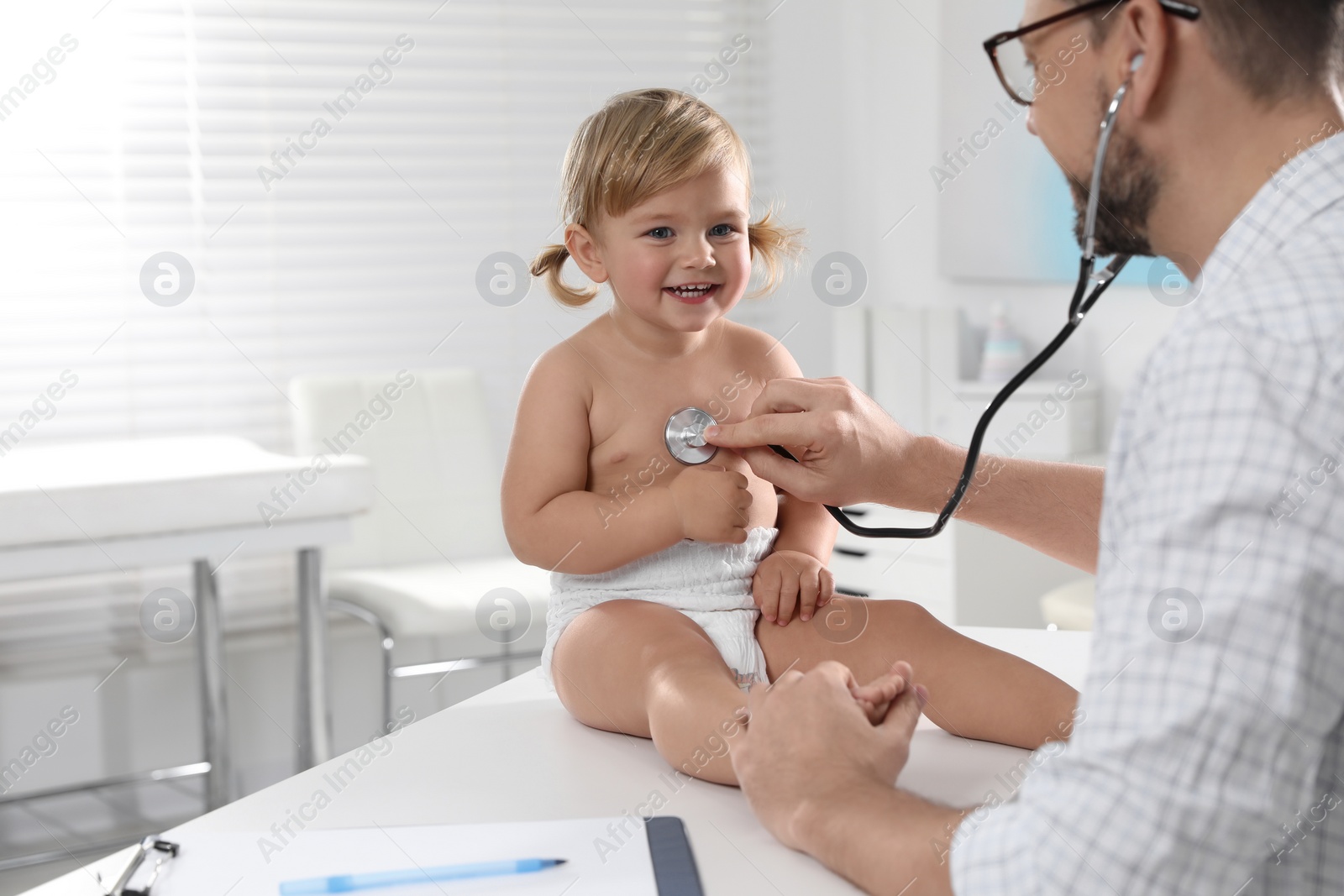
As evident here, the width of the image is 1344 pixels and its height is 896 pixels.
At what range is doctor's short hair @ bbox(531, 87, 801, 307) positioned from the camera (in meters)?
1.12

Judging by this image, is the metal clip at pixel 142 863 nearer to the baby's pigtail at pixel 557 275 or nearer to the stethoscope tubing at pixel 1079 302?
the stethoscope tubing at pixel 1079 302

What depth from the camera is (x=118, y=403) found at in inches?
104

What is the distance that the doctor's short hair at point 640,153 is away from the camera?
1117 mm

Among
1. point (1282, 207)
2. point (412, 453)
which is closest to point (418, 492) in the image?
point (412, 453)

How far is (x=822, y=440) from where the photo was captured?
1035mm

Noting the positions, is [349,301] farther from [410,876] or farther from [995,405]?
[410,876]

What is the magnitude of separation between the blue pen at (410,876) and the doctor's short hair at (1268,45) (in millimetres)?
571

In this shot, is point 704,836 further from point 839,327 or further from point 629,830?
point 839,327

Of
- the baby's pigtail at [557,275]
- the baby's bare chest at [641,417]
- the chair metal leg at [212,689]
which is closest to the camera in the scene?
the baby's bare chest at [641,417]

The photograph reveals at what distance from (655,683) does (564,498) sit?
24cm

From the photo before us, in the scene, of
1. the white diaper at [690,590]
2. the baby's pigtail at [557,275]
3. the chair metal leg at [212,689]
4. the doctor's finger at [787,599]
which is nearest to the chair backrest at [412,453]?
the chair metal leg at [212,689]

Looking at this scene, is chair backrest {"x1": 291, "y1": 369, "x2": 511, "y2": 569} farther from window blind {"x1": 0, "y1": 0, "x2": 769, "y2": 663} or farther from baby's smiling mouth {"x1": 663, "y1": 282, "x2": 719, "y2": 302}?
baby's smiling mouth {"x1": 663, "y1": 282, "x2": 719, "y2": 302}

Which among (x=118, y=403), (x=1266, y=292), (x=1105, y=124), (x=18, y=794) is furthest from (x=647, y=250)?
(x=18, y=794)

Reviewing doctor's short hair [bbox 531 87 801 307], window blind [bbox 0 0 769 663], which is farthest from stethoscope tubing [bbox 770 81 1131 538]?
window blind [bbox 0 0 769 663]
